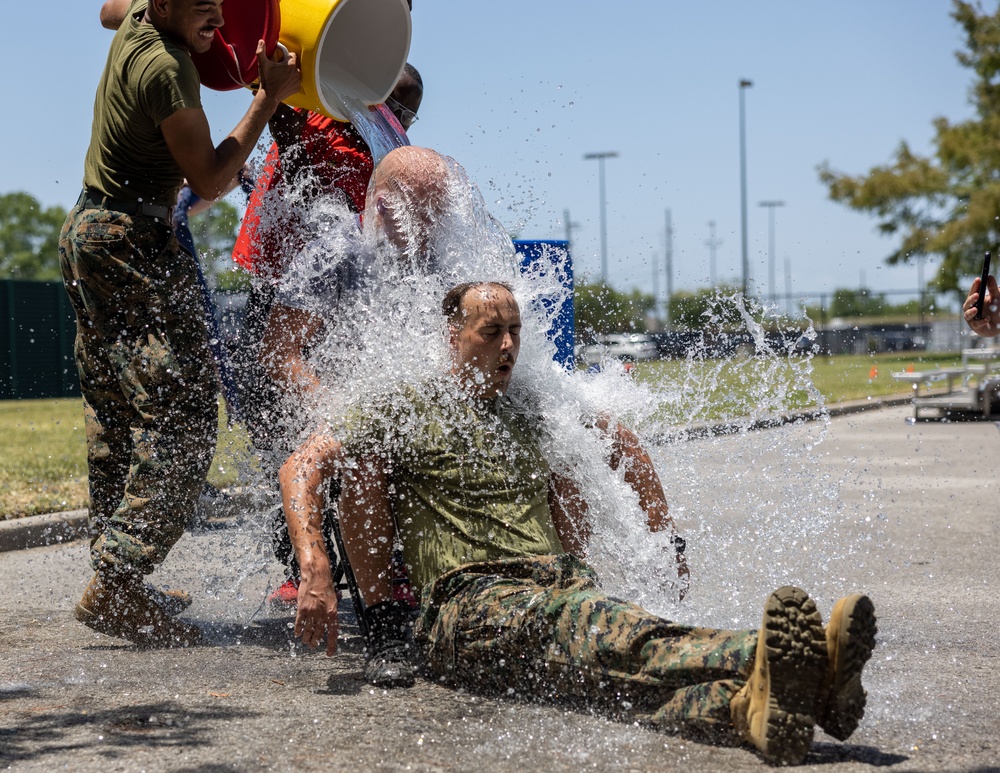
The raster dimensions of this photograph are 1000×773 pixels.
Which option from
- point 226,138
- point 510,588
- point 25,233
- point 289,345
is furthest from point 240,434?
point 25,233

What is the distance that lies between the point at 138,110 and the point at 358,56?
0.87 m

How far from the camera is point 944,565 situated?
525 centimetres

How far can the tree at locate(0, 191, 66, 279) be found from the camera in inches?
3371

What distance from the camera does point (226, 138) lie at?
3791mm

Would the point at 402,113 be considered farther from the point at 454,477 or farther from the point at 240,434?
the point at 454,477

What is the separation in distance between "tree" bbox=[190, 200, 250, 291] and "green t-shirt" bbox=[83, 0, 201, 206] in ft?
1.57

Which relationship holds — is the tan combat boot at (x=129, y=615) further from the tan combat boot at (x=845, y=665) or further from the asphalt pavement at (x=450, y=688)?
the tan combat boot at (x=845, y=665)

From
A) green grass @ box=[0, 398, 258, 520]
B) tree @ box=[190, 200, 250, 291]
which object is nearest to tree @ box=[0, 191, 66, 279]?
green grass @ box=[0, 398, 258, 520]

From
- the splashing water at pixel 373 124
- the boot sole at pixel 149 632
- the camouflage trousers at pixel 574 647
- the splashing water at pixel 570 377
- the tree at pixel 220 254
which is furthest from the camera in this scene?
the tree at pixel 220 254

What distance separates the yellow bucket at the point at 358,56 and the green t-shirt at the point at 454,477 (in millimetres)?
1154

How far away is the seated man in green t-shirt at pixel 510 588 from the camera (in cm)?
246

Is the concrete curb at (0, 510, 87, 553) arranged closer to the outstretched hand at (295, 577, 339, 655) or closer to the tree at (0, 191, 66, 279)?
the outstretched hand at (295, 577, 339, 655)

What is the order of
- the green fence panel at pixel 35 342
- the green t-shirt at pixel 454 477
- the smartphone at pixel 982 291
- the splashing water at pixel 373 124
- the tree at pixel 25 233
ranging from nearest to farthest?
the green t-shirt at pixel 454 477 → the splashing water at pixel 373 124 → the smartphone at pixel 982 291 → the green fence panel at pixel 35 342 → the tree at pixel 25 233

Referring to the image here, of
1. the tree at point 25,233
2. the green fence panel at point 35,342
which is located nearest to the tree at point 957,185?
the green fence panel at point 35,342
